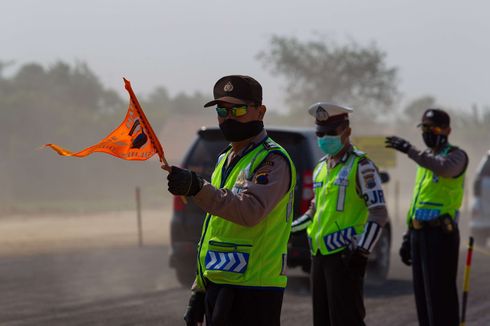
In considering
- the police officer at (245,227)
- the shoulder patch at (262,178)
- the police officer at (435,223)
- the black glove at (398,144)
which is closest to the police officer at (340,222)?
the black glove at (398,144)

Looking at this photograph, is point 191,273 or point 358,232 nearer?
point 358,232

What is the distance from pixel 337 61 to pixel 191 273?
52.1m

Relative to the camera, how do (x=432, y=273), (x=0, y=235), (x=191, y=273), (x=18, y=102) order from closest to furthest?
(x=432, y=273), (x=191, y=273), (x=0, y=235), (x=18, y=102)

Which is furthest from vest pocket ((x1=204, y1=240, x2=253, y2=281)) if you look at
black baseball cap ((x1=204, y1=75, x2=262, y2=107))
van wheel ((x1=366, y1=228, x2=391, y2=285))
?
van wheel ((x1=366, y1=228, x2=391, y2=285))

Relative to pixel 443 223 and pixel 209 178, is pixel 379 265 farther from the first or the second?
pixel 443 223

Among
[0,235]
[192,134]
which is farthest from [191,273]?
[192,134]

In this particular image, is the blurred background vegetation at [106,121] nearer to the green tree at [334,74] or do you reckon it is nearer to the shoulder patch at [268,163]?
the green tree at [334,74]

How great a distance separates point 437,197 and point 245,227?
3.63m

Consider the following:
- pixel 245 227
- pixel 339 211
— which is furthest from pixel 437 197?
pixel 245 227

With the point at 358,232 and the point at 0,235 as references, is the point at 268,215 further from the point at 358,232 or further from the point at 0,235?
the point at 0,235

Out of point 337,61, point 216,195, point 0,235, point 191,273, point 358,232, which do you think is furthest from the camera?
point 337,61

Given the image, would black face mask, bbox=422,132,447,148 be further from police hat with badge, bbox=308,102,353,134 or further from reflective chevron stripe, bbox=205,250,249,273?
reflective chevron stripe, bbox=205,250,249,273

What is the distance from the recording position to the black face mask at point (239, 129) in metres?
4.59

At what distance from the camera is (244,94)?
4.58 m
